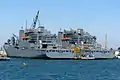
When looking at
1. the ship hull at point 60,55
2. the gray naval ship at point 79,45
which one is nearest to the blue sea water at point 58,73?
the ship hull at point 60,55

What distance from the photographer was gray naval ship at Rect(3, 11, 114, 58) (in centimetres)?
17512

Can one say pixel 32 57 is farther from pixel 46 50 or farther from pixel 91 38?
pixel 91 38

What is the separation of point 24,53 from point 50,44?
48.0ft

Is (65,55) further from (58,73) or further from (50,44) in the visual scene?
(58,73)

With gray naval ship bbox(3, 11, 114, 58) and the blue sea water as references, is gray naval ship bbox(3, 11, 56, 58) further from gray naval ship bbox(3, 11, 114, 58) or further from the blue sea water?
the blue sea water

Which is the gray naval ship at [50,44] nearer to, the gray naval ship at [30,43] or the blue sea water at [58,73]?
the gray naval ship at [30,43]

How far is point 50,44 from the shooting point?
18525cm

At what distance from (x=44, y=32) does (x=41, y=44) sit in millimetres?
9226

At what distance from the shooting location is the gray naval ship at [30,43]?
177375 millimetres

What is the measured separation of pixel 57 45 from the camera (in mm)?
185750

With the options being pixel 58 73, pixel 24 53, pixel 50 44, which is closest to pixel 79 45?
pixel 50 44

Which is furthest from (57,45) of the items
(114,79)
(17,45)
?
(114,79)

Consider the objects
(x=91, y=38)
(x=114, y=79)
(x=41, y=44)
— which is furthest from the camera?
(x=91, y=38)

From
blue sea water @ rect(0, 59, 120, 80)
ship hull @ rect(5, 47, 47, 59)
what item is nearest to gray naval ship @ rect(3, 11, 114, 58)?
ship hull @ rect(5, 47, 47, 59)
